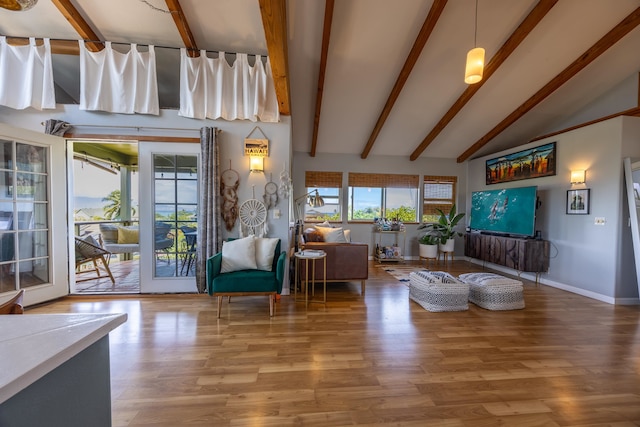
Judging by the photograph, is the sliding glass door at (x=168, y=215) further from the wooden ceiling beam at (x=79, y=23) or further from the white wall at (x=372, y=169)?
the white wall at (x=372, y=169)

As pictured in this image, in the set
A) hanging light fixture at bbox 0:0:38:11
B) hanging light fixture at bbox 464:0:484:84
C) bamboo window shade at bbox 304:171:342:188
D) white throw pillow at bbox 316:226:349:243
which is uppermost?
hanging light fixture at bbox 464:0:484:84

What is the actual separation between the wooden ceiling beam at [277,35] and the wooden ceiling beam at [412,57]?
1.94 meters

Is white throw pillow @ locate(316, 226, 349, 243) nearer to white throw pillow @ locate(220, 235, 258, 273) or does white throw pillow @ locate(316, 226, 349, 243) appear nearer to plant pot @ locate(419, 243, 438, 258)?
white throw pillow @ locate(220, 235, 258, 273)

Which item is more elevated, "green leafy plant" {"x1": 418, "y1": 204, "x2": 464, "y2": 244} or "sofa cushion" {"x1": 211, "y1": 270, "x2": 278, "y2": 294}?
"green leafy plant" {"x1": 418, "y1": 204, "x2": 464, "y2": 244}

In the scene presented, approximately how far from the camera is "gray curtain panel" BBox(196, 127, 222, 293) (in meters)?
3.63

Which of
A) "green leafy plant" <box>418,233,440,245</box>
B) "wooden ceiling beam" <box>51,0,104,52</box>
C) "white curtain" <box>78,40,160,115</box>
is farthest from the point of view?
"green leafy plant" <box>418,233,440,245</box>

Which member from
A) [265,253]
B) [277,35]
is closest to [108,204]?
[265,253]

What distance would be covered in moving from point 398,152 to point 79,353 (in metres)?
6.71

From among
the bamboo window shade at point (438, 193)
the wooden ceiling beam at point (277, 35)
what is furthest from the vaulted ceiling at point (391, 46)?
the bamboo window shade at point (438, 193)

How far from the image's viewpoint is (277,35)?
7.50ft

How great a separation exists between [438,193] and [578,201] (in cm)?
296

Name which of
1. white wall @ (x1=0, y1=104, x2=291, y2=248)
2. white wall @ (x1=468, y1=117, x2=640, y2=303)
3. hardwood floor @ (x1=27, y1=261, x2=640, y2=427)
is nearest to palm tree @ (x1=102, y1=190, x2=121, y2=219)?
white wall @ (x1=0, y1=104, x2=291, y2=248)

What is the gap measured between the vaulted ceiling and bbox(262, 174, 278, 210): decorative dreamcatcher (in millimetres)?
1124

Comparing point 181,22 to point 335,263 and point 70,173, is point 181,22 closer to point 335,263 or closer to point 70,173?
point 70,173
